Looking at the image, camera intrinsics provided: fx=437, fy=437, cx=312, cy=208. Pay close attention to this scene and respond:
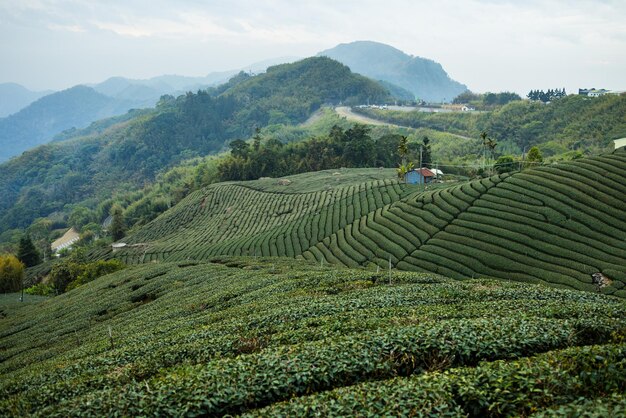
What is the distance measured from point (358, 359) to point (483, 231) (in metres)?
32.5

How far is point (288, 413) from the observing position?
10727 mm

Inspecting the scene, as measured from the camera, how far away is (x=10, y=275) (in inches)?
2815

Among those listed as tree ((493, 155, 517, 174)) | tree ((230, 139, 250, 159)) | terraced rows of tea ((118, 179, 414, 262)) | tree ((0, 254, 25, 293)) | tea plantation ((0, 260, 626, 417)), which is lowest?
tree ((0, 254, 25, 293))

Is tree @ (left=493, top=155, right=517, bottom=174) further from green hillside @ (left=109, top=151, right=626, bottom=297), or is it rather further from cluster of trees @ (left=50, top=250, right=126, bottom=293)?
cluster of trees @ (left=50, top=250, right=126, bottom=293)

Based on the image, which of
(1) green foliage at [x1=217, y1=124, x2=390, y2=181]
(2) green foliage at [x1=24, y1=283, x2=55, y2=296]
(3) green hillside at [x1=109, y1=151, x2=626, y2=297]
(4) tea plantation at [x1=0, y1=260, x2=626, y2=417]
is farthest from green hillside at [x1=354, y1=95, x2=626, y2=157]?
(2) green foliage at [x1=24, y1=283, x2=55, y2=296]

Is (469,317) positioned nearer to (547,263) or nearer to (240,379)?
(240,379)

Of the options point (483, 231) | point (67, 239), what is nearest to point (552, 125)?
point (483, 231)

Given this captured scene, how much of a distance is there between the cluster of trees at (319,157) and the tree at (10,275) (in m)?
63.8

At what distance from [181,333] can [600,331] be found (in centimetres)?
1721

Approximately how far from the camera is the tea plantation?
1078cm

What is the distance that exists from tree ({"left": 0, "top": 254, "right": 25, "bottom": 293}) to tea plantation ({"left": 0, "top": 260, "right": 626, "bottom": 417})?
54517 millimetres

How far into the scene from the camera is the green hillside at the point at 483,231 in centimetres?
→ 3666

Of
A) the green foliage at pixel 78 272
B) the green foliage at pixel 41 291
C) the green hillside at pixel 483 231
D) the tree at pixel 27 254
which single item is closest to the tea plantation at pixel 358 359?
the green hillside at pixel 483 231

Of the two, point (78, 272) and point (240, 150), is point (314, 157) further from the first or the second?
point (78, 272)
